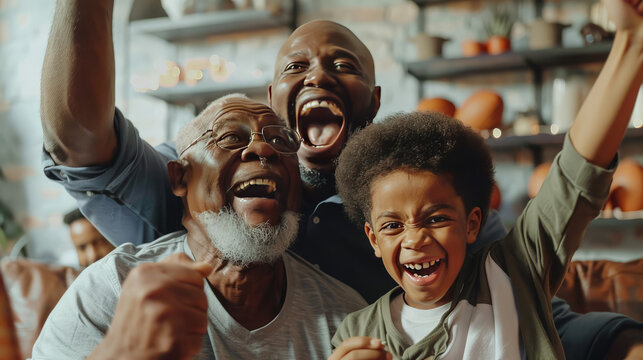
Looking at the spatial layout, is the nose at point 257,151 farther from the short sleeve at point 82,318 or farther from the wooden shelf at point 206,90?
the wooden shelf at point 206,90

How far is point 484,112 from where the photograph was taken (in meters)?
3.68

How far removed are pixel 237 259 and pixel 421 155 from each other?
1.62ft

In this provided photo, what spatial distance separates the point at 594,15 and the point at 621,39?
2993 millimetres

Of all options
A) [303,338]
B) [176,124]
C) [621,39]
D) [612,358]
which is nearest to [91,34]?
[303,338]

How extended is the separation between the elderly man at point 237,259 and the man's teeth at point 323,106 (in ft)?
1.32

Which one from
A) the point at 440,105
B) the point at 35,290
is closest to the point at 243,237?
the point at 35,290

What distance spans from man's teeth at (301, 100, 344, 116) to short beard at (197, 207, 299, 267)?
59 centimetres

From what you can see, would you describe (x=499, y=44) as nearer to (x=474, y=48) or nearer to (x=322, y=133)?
(x=474, y=48)

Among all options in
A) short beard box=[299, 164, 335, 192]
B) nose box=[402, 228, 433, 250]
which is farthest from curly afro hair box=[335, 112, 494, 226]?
short beard box=[299, 164, 335, 192]

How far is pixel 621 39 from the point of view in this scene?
105 centimetres

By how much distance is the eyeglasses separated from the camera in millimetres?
1513

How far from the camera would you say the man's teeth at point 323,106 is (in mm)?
→ 2012

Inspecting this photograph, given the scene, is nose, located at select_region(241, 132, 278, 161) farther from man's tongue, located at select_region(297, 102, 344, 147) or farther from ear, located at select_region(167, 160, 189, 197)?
man's tongue, located at select_region(297, 102, 344, 147)

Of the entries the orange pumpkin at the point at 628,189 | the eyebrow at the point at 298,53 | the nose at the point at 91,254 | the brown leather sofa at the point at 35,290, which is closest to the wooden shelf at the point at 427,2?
the orange pumpkin at the point at 628,189
